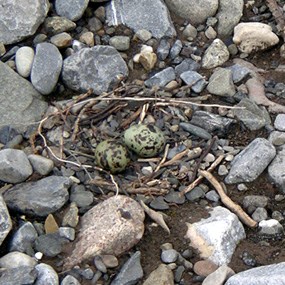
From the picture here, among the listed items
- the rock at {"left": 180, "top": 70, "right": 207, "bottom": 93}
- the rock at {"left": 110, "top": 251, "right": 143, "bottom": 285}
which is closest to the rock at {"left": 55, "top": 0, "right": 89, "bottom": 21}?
the rock at {"left": 180, "top": 70, "right": 207, "bottom": 93}

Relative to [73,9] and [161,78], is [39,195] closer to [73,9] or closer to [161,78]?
[161,78]

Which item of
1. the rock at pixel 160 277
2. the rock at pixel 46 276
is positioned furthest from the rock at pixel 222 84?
the rock at pixel 46 276

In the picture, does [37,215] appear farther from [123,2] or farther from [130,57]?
[123,2]

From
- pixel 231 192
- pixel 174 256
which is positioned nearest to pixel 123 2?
pixel 231 192

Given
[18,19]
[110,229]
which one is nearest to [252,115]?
[110,229]

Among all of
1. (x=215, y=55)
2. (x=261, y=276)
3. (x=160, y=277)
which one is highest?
(x=215, y=55)

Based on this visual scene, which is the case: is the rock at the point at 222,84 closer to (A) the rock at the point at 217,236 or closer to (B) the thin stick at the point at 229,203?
(B) the thin stick at the point at 229,203

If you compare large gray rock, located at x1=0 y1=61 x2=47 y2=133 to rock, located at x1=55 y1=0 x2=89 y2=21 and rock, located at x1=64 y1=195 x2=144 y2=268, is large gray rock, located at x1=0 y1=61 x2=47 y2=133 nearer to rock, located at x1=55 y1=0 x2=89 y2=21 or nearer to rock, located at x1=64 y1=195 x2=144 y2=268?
rock, located at x1=55 y1=0 x2=89 y2=21
